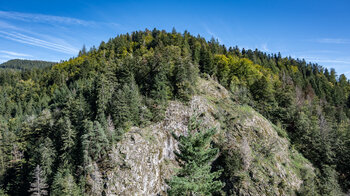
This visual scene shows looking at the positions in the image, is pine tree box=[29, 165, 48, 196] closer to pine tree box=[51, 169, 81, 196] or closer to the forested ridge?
the forested ridge

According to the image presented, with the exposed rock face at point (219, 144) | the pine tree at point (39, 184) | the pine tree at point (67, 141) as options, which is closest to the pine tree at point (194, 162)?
the exposed rock face at point (219, 144)

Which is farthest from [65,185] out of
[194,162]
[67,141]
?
[194,162]

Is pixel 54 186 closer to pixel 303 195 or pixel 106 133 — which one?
pixel 106 133

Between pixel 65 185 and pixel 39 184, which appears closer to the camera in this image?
pixel 65 185

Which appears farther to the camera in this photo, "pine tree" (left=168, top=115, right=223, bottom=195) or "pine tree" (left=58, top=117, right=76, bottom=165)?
"pine tree" (left=58, top=117, right=76, bottom=165)

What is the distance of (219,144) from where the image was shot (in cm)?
3153

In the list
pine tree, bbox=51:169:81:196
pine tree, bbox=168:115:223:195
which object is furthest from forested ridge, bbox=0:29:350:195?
pine tree, bbox=168:115:223:195

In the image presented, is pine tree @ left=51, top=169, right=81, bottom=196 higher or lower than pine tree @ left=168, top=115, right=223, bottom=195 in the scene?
lower

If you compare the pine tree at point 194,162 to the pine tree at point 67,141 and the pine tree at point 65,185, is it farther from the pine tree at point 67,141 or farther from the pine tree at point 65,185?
the pine tree at point 67,141

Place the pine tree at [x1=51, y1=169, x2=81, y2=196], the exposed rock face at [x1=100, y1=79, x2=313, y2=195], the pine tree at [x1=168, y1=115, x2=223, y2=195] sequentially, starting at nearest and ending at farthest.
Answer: the pine tree at [x1=168, y1=115, x2=223, y2=195] → the pine tree at [x1=51, y1=169, x2=81, y2=196] → the exposed rock face at [x1=100, y1=79, x2=313, y2=195]

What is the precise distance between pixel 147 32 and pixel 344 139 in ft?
278

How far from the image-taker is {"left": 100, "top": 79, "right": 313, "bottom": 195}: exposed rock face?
27.1 m

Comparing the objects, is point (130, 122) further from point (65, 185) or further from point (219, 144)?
point (219, 144)

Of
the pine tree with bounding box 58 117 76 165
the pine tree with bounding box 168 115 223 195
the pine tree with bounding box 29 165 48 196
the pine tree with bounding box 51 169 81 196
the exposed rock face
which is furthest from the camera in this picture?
the pine tree with bounding box 58 117 76 165
